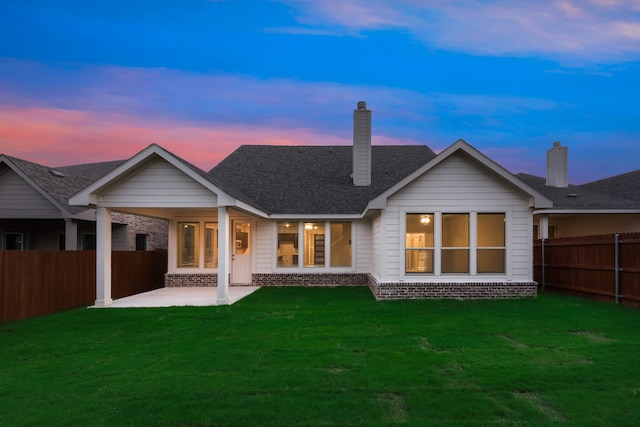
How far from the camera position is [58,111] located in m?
17.8

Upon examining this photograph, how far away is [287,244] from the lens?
16281 millimetres

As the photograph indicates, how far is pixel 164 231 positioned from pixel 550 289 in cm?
1972

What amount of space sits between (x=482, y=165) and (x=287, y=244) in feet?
26.1

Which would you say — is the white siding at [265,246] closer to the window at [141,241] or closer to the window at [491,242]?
the window at [491,242]

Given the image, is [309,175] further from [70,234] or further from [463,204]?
[70,234]

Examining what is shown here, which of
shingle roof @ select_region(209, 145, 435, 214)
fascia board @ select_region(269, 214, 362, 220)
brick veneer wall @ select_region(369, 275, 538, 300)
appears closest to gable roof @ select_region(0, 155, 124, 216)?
shingle roof @ select_region(209, 145, 435, 214)

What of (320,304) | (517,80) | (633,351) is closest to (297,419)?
(633,351)

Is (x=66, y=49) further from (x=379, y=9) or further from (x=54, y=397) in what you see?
(x=54, y=397)

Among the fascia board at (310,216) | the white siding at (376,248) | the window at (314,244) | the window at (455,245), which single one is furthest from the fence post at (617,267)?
the window at (314,244)

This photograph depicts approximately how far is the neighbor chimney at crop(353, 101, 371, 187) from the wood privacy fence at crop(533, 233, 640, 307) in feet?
24.5

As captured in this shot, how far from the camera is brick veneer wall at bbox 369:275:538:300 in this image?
39.2 feet

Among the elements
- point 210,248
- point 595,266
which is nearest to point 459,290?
point 595,266

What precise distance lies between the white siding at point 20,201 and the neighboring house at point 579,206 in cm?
1952

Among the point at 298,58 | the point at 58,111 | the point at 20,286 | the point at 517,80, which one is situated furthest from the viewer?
the point at 517,80
